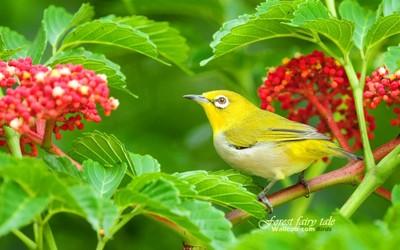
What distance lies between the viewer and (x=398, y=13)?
3.65 meters

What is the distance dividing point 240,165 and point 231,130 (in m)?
0.42

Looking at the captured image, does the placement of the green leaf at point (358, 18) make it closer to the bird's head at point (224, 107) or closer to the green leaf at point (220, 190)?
the green leaf at point (220, 190)

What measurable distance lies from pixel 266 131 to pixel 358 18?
1.14 meters

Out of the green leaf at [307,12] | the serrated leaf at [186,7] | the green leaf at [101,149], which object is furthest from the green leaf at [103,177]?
the serrated leaf at [186,7]

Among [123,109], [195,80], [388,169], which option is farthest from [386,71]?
[195,80]

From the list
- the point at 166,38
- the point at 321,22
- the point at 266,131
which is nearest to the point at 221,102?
the point at 266,131

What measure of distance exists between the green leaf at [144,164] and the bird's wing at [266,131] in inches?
59.2

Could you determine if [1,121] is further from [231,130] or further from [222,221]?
[231,130]

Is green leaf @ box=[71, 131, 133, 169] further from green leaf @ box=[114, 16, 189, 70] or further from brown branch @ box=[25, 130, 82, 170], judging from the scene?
green leaf @ box=[114, 16, 189, 70]

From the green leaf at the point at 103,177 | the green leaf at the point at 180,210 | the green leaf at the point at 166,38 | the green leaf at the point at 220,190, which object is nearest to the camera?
the green leaf at the point at 180,210

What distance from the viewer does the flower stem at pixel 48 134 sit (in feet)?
10.3

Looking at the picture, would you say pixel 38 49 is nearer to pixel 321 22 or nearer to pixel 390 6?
pixel 321 22

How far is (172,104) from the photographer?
22.0ft

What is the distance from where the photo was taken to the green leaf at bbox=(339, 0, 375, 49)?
12.9 feet
